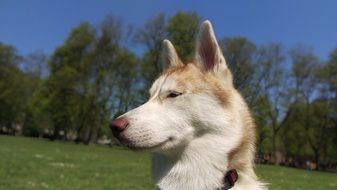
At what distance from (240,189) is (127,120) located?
3.63 ft

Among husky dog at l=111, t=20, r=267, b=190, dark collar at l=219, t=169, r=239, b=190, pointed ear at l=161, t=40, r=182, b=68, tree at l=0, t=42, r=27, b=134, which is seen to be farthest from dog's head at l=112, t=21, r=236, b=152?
tree at l=0, t=42, r=27, b=134

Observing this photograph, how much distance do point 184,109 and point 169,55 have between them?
109cm

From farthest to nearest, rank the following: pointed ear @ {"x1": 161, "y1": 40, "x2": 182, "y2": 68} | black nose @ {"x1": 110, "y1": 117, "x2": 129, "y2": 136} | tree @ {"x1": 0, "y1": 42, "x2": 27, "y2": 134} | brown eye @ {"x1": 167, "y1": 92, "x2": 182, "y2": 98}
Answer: tree @ {"x1": 0, "y1": 42, "x2": 27, "y2": 134} → pointed ear @ {"x1": 161, "y1": 40, "x2": 182, "y2": 68} → brown eye @ {"x1": 167, "y1": 92, "x2": 182, "y2": 98} → black nose @ {"x1": 110, "y1": 117, "x2": 129, "y2": 136}

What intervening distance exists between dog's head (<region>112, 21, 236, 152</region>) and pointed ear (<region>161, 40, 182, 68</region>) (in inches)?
16.8

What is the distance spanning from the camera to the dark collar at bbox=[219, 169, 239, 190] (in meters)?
3.95

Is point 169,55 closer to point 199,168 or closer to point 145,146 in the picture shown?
point 145,146

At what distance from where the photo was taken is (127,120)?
12.9 ft

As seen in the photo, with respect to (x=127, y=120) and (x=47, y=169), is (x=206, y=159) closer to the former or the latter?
(x=127, y=120)

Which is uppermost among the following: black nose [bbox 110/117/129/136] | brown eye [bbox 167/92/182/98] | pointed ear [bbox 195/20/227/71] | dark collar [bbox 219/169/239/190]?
pointed ear [bbox 195/20/227/71]

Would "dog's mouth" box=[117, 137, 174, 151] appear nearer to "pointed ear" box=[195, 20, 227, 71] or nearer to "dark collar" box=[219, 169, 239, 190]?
"dark collar" box=[219, 169, 239, 190]

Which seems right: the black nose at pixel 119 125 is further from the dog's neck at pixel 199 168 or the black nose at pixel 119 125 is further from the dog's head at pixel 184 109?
the dog's neck at pixel 199 168

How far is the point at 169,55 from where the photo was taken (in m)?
5.19

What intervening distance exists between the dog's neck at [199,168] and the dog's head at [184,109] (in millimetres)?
98

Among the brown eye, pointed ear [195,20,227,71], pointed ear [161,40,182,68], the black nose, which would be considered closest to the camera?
the black nose
